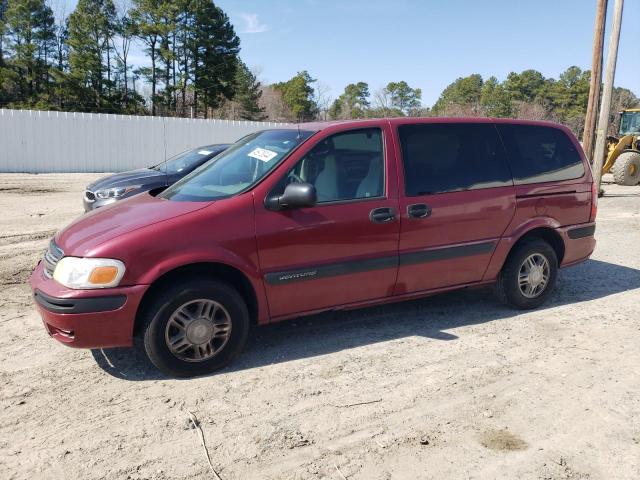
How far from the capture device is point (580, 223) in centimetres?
541

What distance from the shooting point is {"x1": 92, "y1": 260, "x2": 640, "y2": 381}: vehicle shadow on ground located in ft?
13.2

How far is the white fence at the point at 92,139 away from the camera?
769 inches

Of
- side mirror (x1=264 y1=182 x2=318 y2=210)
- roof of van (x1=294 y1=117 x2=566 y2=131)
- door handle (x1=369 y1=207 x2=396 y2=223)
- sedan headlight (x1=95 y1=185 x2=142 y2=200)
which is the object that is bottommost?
sedan headlight (x1=95 y1=185 x2=142 y2=200)

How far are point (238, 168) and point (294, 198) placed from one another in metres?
0.78

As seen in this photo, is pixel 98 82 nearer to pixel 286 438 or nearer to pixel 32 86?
pixel 32 86

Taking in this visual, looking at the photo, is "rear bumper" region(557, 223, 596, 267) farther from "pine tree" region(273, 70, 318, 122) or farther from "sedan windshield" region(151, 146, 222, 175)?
"pine tree" region(273, 70, 318, 122)

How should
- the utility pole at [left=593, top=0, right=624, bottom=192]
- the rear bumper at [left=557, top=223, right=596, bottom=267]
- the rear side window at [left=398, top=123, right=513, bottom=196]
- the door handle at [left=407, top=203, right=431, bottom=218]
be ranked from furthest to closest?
the utility pole at [left=593, top=0, right=624, bottom=192]
the rear bumper at [left=557, top=223, right=596, bottom=267]
the rear side window at [left=398, top=123, right=513, bottom=196]
the door handle at [left=407, top=203, right=431, bottom=218]

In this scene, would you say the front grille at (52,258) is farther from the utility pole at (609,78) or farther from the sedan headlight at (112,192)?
the utility pole at (609,78)

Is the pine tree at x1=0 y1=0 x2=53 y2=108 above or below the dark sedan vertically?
above

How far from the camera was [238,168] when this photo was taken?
170 inches

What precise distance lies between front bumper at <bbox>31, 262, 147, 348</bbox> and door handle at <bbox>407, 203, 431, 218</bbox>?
2166mm

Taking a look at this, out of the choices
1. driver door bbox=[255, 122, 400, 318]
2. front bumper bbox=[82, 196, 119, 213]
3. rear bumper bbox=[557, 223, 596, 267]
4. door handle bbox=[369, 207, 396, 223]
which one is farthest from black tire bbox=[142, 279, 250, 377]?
front bumper bbox=[82, 196, 119, 213]

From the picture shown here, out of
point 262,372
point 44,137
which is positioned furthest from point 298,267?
point 44,137

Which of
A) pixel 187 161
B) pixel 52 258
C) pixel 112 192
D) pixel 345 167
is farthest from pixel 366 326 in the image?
pixel 187 161
